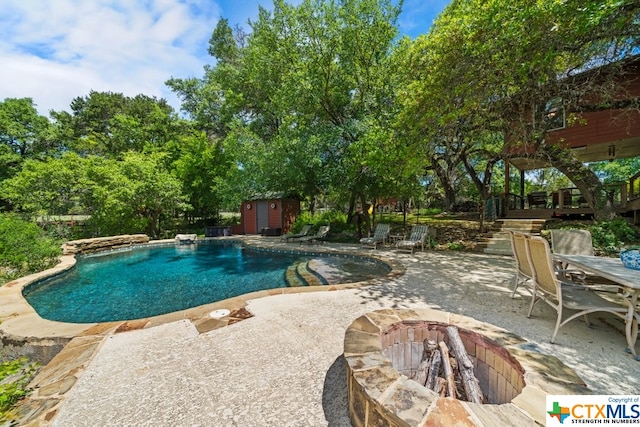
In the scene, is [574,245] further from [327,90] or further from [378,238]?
[327,90]

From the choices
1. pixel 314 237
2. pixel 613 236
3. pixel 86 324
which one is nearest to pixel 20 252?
pixel 86 324

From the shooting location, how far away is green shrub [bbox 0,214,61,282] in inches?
267

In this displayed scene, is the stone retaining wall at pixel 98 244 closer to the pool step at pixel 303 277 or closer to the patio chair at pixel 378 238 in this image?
the pool step at pixel 303 277

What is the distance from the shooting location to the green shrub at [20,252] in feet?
22.2

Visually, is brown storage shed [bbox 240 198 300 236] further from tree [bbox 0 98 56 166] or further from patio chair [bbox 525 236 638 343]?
tree [bbox 0 98 56 166]

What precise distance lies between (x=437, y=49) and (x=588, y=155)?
9272mm

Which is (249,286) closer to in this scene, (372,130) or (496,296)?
(496,296)

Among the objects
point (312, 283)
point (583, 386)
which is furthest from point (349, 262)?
point (583, 386)

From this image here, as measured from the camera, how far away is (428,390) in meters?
1.53

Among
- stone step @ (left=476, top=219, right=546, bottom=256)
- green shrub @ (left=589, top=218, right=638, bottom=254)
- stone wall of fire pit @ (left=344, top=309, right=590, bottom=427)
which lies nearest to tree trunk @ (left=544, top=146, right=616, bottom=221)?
green shrub @ (left=589, top=218, right=638, bottom=254)

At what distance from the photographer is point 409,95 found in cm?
800

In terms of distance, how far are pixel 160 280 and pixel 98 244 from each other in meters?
6.66

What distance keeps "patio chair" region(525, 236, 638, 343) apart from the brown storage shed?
43.8 ft

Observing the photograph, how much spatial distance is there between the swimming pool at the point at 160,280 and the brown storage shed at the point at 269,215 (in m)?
5.05
